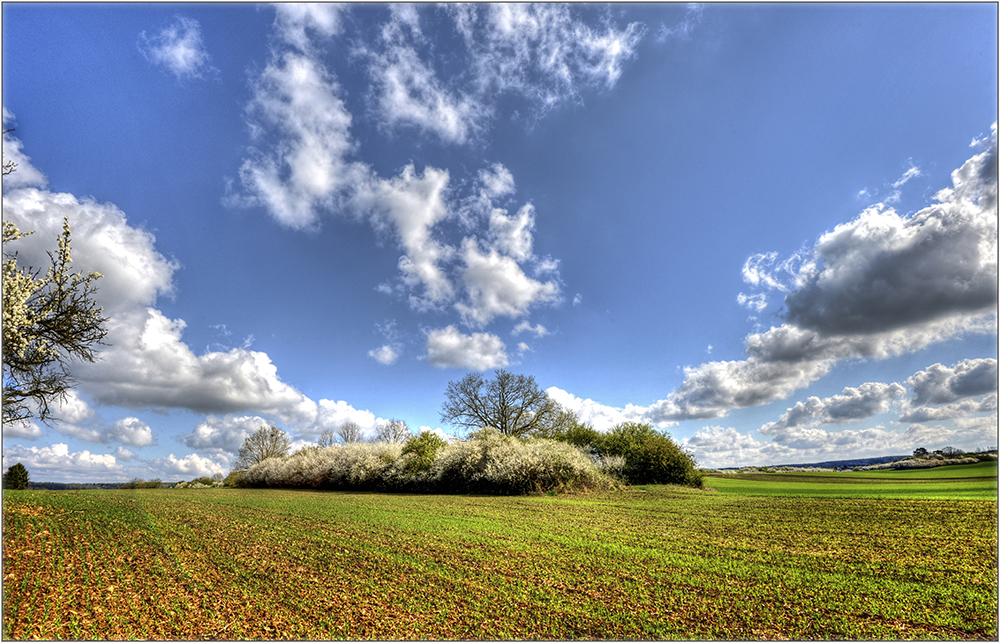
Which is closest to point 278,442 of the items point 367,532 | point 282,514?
point 282,514

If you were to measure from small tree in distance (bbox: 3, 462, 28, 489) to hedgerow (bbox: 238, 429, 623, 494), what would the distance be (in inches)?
771

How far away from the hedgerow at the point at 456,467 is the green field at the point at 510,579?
14615 mm


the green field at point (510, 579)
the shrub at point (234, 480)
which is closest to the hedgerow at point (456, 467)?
the shrub at point (234, 480)

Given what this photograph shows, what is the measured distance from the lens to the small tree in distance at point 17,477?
30344mm

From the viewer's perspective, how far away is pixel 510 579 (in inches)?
310

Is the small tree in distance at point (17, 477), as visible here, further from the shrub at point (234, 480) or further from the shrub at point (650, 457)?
the shrub at point (650, 457)

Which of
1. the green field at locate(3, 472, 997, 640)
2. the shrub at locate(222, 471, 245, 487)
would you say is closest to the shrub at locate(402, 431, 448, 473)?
the green field at locate(3, 472, 997, 640)

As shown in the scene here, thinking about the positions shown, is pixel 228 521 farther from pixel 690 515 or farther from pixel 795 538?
pixel 795 538

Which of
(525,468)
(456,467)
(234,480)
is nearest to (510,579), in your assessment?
(525,468)

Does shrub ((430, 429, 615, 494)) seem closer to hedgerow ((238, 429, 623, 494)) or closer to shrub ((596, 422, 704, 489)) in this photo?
hedgerow ((238, 429, 623, 494))

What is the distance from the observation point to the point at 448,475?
32.6m

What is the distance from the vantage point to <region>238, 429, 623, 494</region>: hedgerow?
28281 millimetres

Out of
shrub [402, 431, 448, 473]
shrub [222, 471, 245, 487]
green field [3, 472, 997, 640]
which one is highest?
shrub [402, 431, 448, 473]

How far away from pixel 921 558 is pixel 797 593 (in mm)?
4100
